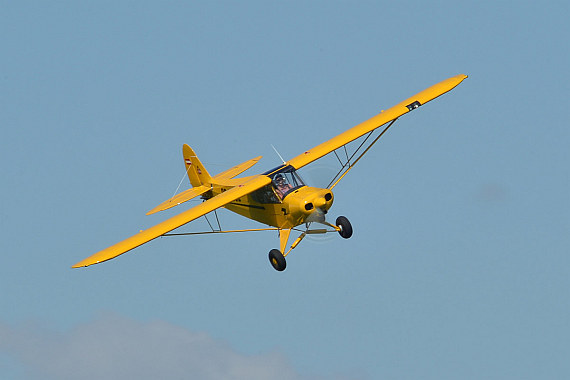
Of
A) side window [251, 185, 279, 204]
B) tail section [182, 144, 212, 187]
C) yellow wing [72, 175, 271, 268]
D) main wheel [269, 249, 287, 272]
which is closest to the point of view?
yellow wing [72, 175, 271, 268]

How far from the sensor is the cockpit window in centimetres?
3819

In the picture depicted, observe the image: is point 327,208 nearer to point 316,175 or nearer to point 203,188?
point 316,175

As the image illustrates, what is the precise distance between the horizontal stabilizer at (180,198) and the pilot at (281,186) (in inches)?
178

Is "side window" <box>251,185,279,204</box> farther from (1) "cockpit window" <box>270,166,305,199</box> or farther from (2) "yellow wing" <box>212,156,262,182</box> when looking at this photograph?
(2) "yellow wing" <box>212,156,262,182</box>

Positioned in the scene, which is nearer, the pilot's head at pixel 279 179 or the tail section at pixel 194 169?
the pilot's head at pixel 279 179

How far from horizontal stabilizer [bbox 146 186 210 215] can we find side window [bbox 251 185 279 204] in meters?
3.60

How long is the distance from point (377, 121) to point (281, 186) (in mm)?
5042

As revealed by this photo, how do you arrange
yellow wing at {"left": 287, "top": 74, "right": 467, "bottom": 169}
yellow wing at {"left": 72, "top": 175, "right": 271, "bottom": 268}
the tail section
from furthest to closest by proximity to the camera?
the tail section, yellow wing at {"left": 287, "top": 74, "right": 467, "bottom": 169}, yellow wing at {"left": 72, "top": 175, "right": 271, "bottom": 268}

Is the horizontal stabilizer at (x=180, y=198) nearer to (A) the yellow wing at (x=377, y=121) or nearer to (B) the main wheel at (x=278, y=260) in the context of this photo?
(A) the yellow wing at (x=377, y=121)

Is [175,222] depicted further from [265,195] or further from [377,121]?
[377,121]

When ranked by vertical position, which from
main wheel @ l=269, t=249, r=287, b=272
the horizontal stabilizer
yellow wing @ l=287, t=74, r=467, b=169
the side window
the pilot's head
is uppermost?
the horizontal stabilizer

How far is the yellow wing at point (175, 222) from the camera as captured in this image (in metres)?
35.0

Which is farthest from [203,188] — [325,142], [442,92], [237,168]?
[442,92]

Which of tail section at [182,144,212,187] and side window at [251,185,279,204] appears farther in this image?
tail section at [182,144,212,187]
